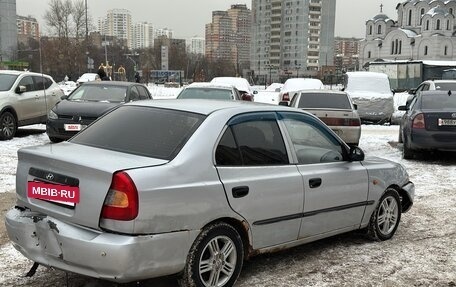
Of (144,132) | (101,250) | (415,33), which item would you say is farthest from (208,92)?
(415,33)

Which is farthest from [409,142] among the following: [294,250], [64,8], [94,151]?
[64,8]

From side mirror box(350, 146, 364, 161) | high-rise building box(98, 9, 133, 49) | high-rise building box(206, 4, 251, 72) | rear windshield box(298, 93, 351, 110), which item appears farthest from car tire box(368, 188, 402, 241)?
high-rise building box(206, 4, 251, 72)

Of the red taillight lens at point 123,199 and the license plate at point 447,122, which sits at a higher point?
the red taillight lens at point 123,199

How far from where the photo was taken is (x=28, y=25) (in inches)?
3858

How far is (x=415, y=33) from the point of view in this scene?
96.1 metres

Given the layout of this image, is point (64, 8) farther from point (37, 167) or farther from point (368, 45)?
point (37, 167)

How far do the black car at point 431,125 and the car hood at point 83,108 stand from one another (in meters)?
6.37

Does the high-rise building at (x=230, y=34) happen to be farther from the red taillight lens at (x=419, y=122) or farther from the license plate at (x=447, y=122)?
the license plate at (x=447, y=122)

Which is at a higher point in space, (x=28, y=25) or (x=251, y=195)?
(x=28, y=25)

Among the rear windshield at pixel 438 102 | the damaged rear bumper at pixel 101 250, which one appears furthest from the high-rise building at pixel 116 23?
the damaged rear bumper at pixel 101 250

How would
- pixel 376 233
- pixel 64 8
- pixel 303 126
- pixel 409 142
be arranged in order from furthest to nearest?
pixel 64 8 < pixel 409 142 < pixel 376 233 < pixel 303 126

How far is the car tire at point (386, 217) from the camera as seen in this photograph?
18.1ft

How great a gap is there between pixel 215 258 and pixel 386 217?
2.51m

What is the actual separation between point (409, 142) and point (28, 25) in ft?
326
